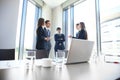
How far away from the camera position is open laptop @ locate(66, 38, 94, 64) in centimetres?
123

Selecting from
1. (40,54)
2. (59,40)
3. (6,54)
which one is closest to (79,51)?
(40,54)

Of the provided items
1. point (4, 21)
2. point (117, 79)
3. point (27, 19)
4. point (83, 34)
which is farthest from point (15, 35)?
point (117, 79)

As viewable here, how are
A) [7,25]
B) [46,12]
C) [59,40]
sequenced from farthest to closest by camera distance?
1. [46,12]
2. [59,40]
3. [7,25]

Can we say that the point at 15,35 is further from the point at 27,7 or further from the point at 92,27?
the point at 92,27

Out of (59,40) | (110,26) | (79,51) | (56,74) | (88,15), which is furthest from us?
(88,15)

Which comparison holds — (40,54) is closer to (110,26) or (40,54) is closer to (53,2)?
(110,26)

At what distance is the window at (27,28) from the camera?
3899 mm

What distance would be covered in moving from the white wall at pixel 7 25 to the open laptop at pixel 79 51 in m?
2.54

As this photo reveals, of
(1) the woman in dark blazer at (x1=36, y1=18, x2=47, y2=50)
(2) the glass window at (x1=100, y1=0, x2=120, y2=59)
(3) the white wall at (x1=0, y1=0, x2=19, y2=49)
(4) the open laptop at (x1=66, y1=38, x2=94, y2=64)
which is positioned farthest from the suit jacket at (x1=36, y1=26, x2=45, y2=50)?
(2) the glass window at (x1=100, y1=0, x2=120, y2=59)

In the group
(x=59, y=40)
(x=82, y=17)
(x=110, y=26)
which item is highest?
(x=82, y=17)

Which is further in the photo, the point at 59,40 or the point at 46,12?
the point at 46,12

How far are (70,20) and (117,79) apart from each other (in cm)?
468

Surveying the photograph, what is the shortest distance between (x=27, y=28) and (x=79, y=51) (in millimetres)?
3373

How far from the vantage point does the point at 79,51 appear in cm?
131
